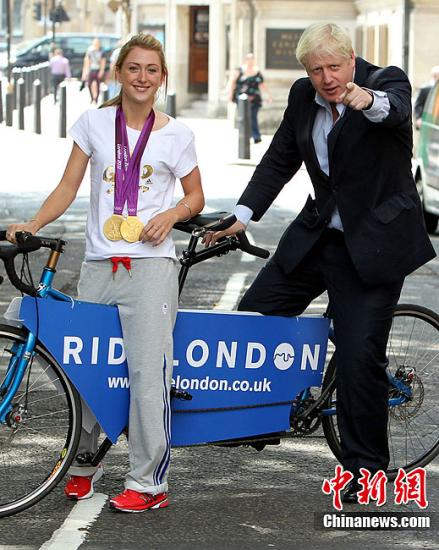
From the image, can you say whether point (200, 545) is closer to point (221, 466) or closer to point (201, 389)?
point (201, 389)

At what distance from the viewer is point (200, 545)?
5.12 meters

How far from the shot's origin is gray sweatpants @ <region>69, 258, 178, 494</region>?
17.7 ft

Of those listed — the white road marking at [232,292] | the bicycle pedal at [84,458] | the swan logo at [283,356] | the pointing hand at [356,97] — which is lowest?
the white road marking at [232,292]

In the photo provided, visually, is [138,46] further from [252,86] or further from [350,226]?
[252,86]

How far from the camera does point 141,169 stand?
5402mm

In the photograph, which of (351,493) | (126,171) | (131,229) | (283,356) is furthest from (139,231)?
(351,493)

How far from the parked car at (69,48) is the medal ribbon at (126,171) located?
47204 mm

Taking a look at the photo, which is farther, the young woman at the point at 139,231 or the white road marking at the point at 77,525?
the young woman at the point at 139,231

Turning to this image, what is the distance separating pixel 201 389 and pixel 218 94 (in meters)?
36.3

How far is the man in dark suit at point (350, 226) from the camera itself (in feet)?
17.6

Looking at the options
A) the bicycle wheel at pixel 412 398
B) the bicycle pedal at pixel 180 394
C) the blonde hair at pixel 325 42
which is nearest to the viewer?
the blonde hair at pixel 325 42

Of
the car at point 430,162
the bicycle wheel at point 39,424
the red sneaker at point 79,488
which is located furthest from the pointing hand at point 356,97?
the car at point 430,162

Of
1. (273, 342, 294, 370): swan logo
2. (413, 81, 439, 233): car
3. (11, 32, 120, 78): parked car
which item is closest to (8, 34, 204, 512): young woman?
(273, 342, 294, 370): swan logo

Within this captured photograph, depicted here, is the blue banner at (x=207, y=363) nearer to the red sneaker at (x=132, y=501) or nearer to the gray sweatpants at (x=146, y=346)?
the gray sweatpants at (x=146, y=346)
